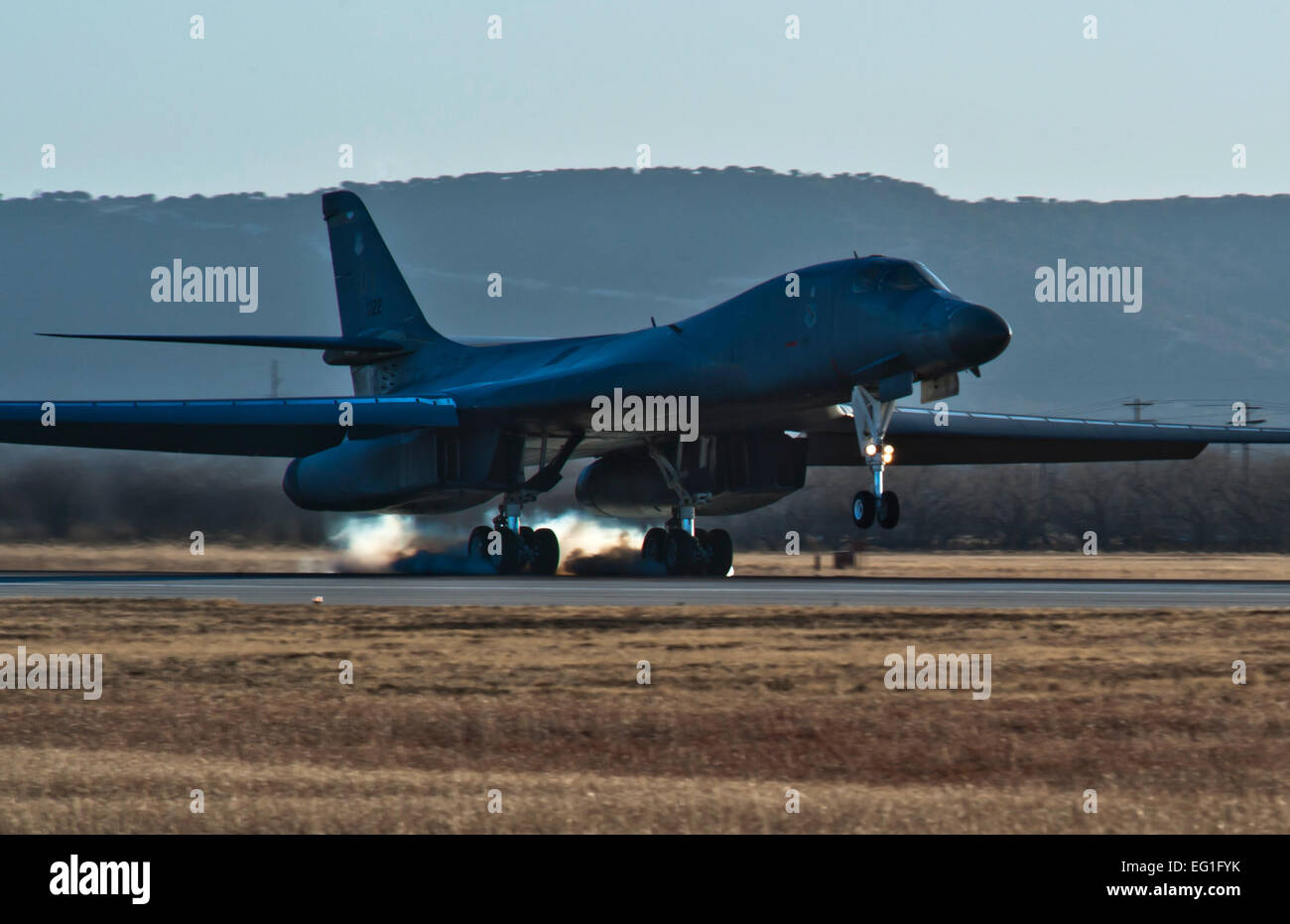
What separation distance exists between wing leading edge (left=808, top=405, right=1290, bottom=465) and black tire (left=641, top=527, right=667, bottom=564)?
Result: 409cm

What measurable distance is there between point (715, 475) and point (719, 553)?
5.29 feet

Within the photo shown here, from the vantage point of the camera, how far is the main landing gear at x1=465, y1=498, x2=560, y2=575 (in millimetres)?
34531

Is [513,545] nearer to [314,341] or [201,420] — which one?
[201,420]

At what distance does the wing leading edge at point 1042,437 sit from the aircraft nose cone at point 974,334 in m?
8.43

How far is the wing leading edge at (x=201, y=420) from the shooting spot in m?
32.4

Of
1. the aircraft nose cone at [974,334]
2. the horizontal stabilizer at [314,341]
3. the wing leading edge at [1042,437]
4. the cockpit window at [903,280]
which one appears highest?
the horizontal stabilizer at [314,341]

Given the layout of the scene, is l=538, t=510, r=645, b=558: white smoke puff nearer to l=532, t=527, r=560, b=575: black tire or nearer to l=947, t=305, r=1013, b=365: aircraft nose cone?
l=532, t=527, r=560, b=575: black tire

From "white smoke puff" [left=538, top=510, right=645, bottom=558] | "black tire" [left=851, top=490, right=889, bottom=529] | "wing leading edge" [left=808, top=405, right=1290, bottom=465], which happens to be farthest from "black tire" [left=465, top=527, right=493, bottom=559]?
"black tire" [left=851, top=490, right=889, bottom=529]

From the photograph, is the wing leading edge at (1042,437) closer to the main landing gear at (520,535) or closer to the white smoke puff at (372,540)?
the main landing gear at (520,535)

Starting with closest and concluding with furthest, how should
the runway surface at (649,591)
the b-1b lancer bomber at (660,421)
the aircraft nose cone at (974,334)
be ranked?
the runway surface at (649,591)
the aircraft nose cone at (974,334)
the b-1b lancer bomber at (660,421)

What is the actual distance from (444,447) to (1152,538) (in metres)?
31.2

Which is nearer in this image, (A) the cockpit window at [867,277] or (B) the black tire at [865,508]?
(B) the black tire at [865,508]

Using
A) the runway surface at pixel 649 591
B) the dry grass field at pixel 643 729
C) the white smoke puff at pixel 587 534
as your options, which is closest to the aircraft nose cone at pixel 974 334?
the runway surface at pixel 649 591
